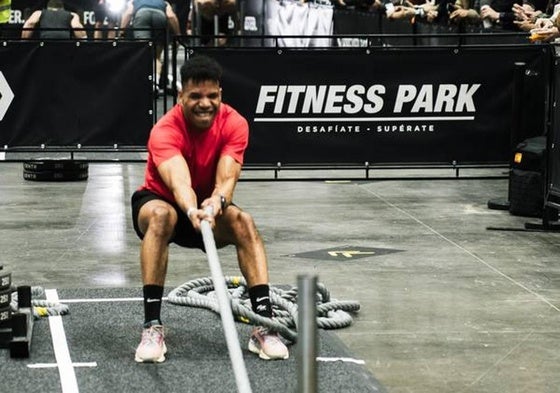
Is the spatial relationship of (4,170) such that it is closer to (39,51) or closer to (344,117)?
(39,51)

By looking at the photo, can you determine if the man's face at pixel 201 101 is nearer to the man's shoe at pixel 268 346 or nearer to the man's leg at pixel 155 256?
the man's leg at pixel 155 256

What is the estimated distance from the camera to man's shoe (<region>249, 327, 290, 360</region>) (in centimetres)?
652

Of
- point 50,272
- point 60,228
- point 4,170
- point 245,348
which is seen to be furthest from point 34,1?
A: point 245,348

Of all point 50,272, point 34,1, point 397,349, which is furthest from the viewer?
point 34,1

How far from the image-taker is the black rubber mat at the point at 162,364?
5996 mm

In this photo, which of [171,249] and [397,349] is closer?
[397,349]

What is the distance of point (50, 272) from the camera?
9008mm

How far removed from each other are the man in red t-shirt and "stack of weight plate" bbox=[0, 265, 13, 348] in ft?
2.30

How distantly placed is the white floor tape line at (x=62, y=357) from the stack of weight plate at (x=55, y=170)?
6.01m

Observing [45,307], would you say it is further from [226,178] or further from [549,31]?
[549,31]

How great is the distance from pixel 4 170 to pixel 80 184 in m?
1.61

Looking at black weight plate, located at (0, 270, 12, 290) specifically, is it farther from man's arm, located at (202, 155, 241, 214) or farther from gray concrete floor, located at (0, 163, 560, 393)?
gray concrete floor, located at (0, 163, 560, 393)

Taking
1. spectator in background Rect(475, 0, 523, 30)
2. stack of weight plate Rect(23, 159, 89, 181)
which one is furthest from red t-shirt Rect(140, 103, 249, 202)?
spectator in background Rect(475, 0, 523, 30)

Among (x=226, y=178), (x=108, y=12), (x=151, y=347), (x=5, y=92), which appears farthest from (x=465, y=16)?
(x=108, y=12)
